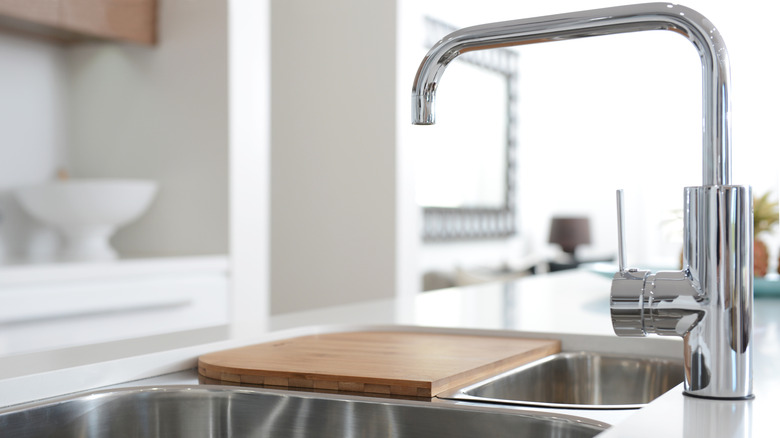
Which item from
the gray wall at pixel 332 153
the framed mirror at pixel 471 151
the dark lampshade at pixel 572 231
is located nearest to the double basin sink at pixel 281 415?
the gray wall at pixel 332 153

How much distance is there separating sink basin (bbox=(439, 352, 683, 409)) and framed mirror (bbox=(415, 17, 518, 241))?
3.85 meters

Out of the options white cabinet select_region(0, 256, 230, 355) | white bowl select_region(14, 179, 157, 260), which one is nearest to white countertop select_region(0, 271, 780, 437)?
white cabinet select_region(0, 256, 230, 355)

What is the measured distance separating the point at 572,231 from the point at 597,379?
507 cm

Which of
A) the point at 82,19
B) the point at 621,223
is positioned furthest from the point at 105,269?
the point at 621,223

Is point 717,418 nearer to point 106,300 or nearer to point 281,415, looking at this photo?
point 281,415

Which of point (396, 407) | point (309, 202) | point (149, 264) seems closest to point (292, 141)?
point (309, 202)

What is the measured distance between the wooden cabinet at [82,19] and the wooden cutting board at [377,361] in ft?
6.21

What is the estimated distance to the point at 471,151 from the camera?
5504 millimetres

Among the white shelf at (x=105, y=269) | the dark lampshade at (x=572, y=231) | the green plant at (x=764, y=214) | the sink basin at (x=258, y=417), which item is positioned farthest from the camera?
the dark lampshade at (x=572, y=231)

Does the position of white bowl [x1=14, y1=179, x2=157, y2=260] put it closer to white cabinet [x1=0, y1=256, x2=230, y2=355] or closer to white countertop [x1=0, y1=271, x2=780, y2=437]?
white cabinet [x1=0, y1=256, x2=230, y2=355]

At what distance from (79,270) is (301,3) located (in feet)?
6.75

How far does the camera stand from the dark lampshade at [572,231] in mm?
5961

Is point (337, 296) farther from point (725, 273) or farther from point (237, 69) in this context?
point (725, 273)

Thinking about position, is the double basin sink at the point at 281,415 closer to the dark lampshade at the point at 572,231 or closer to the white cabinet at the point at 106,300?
the white cabinet at the point at 106,300
